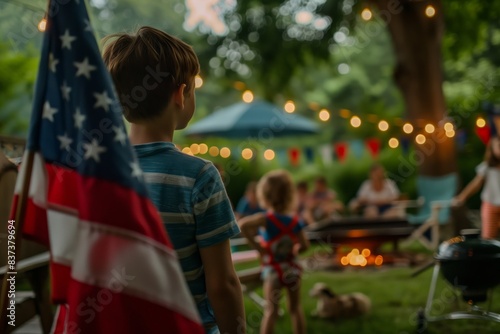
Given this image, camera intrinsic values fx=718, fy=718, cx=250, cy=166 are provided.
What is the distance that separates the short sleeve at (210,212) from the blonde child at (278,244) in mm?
2935

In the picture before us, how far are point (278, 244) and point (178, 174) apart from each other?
3091 millimetres

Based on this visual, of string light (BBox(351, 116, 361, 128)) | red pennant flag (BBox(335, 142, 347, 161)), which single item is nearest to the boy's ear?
string light (BBox(351, 116, 361, 128))

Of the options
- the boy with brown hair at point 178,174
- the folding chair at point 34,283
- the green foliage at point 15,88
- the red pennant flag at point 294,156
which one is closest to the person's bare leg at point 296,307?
the folding chair at point 34,283

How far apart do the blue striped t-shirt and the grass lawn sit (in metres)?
3.70

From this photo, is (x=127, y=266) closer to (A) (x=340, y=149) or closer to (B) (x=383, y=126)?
(B) (x=383, y=126)

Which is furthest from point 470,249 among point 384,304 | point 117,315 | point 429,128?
point 429,128

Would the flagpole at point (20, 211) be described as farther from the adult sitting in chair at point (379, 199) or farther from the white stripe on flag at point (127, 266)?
the adult sitting in chair at point (379, 199)

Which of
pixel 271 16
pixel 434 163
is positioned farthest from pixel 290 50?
pixel 434 163

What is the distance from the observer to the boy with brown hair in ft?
6.02

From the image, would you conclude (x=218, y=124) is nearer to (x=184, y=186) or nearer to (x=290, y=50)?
(x=290, y=50)

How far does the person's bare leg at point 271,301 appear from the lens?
4867mm

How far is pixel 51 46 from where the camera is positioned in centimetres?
175

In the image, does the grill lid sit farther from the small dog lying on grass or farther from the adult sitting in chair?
the adult sitting in chair

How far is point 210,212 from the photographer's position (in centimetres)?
184
